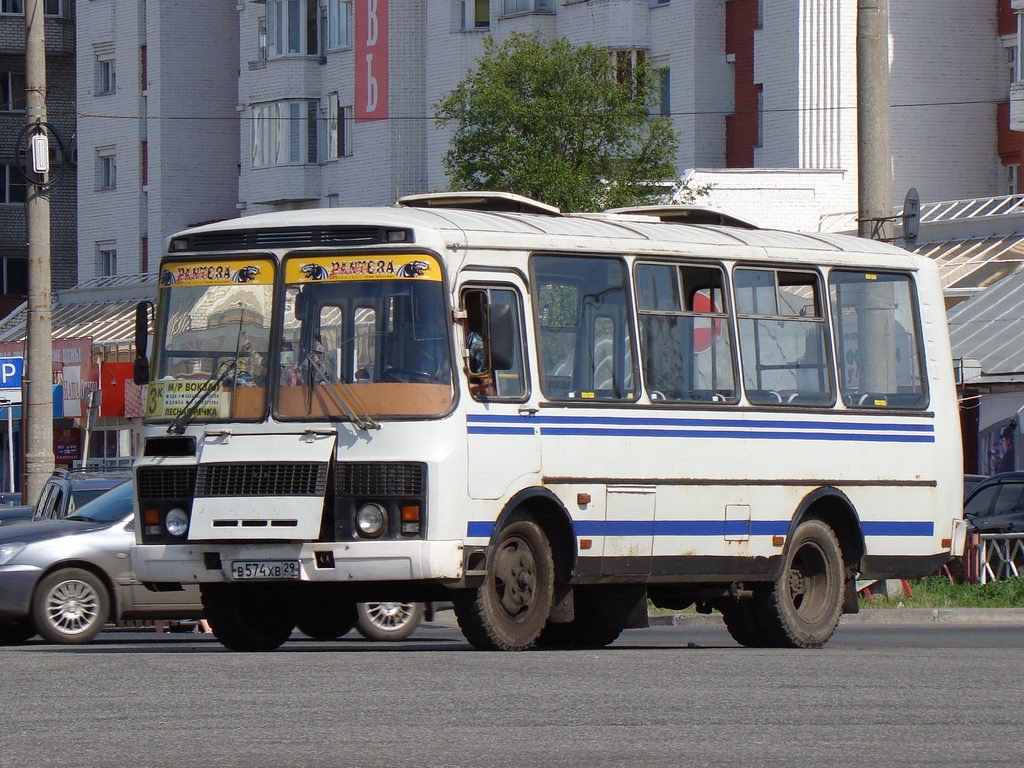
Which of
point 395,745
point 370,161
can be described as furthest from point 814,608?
point 370,161

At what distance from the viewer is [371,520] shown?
13883 mm

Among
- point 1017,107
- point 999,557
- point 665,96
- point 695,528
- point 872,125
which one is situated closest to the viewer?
point 695,528

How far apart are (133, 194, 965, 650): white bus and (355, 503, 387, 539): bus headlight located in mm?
16

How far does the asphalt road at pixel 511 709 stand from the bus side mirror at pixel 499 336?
180 centimetres

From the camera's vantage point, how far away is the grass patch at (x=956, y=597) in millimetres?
22922

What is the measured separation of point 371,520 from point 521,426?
1.19 meters

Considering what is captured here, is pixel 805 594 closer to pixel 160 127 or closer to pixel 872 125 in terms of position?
pixel 872 125

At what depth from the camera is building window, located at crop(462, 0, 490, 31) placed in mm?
56938

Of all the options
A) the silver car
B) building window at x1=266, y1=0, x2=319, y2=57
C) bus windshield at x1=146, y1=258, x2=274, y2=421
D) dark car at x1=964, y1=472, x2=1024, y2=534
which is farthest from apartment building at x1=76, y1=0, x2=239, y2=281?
bus windshield at x1=146, y1=258, x2=274, y2=421

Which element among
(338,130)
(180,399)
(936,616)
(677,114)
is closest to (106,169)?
(338,130)

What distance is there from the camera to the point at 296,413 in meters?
14.2

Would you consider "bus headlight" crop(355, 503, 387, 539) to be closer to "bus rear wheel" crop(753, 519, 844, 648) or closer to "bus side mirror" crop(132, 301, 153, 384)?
"bus side mirror" crop(132, 301, 153, 384)

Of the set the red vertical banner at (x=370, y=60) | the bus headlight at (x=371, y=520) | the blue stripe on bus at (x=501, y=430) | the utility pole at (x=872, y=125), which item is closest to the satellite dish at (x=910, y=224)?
the utility pole at (x=872, y=125)

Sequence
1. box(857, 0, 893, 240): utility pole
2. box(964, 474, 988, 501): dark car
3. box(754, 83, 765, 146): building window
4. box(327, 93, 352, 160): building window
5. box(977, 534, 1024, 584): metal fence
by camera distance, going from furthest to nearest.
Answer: box(327, 93, 352, 160): building window
box(754, 83, 765, 146): building window
box(964, 474, 988, 501): dark car
box(977, 534, 1024, 584): metal fence
box(857, 0, 893, 240): utility pole
